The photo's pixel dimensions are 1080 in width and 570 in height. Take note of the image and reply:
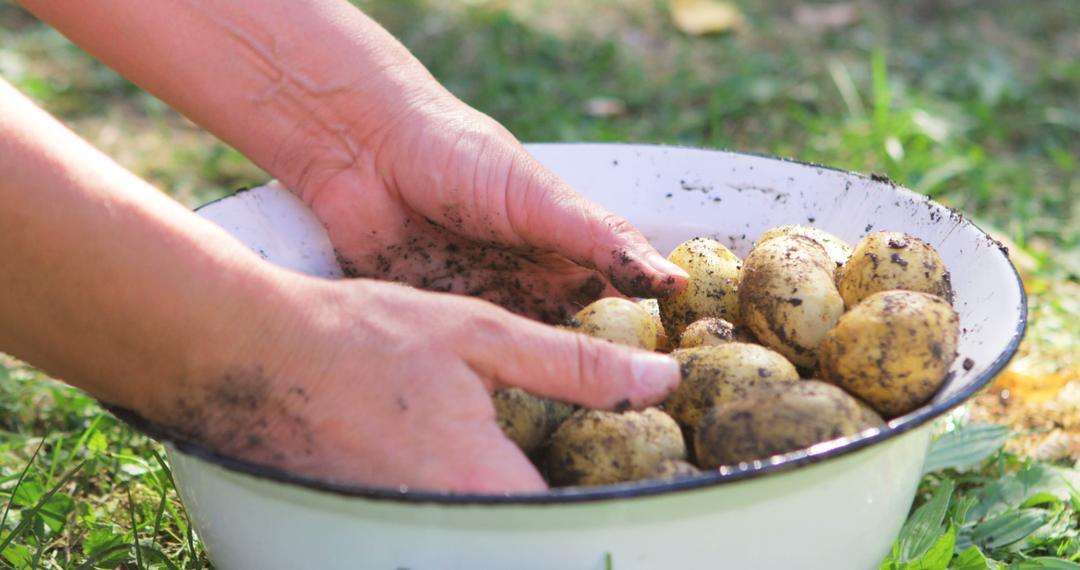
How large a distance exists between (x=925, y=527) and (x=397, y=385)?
1043 millimetres

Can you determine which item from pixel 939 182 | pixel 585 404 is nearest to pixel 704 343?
pixel 585 404

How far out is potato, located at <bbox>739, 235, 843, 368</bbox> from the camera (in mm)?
1592

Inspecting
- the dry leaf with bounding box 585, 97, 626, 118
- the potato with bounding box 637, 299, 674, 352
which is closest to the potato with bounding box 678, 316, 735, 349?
the potato with bounding box 637, 299, 674, 352

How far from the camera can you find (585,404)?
1.35 metres

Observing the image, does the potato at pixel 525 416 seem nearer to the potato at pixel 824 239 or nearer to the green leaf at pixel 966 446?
the potato at pixel 824 239

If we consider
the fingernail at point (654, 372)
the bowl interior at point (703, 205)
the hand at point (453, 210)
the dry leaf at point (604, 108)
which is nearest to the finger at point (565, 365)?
the fingernail at point (654, 372)

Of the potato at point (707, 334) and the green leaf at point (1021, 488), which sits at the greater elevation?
the potato at point (707, 334)

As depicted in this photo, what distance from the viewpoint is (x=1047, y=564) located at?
1767 mm

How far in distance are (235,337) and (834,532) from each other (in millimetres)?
781

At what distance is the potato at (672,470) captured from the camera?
4.27 ft

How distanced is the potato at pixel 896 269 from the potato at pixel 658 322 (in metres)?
0.32

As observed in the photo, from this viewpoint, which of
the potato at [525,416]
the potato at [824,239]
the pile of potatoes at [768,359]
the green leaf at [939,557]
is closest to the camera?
the pile of potatoes at [768,359]

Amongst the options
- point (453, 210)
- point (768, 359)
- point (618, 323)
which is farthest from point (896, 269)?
point (453, 210)

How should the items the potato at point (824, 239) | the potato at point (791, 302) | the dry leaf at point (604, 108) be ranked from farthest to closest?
the dry leaf at point (604, 108) → the potato at point (824, 239) → the potato at point (791, 302)
